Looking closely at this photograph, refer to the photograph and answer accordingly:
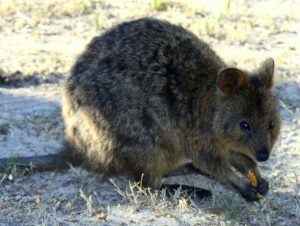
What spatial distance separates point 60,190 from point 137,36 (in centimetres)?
140

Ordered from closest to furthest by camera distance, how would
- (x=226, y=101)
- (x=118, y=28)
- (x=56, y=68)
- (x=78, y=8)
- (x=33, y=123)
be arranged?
1. (x=226, y=101)
2. (x=118, y=28)
3. (x=33, y=123)
4. (x=56, y=68)
5. (x=78, y=8)

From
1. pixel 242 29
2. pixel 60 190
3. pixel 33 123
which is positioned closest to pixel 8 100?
pixel 33 123

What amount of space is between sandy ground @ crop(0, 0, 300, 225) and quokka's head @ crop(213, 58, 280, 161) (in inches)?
17.5

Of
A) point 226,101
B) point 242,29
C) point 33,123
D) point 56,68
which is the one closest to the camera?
point 226,101

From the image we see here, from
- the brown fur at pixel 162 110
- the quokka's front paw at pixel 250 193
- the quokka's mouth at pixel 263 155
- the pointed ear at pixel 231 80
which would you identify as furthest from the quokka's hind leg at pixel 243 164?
the pointed ear at pixel 231 80

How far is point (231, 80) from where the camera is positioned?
5422 millimetres

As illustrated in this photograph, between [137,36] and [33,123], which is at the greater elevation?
[137,36]

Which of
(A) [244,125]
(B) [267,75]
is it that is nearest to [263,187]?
(A) [244,125]

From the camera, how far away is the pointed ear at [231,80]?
17.5ft

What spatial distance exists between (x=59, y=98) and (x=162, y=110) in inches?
75.5

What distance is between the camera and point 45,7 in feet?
30.5

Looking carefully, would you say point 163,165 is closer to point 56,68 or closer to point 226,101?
point 226,101

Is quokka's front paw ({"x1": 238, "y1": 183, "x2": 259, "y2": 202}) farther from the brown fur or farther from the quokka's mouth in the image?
the quokka's mouth

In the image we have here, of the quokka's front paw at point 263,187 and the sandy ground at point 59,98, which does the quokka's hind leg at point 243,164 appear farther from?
the sandy ground at point 59,98
